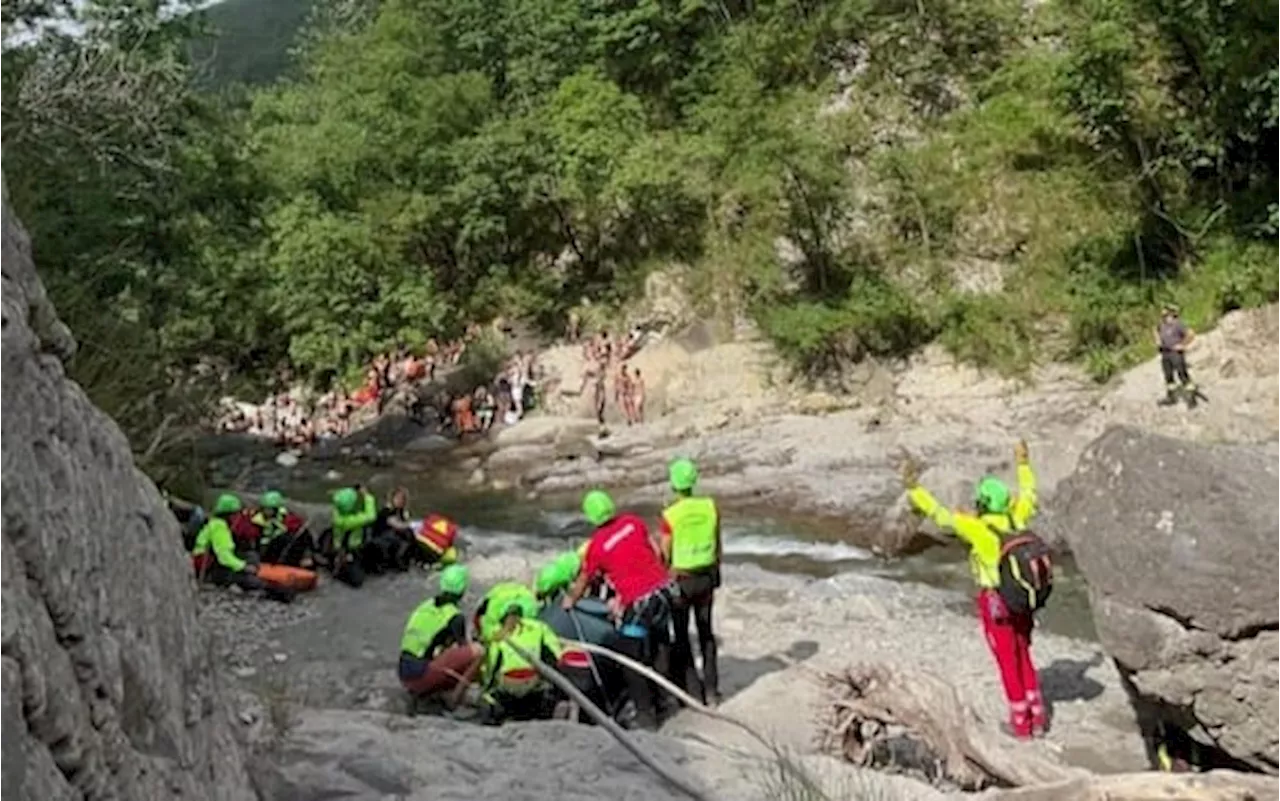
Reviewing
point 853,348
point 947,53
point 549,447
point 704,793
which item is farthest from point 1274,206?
point 704,793

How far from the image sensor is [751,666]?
494 inches

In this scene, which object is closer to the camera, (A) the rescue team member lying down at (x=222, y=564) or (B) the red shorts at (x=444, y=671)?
(B) the red shorts at (x=444, y=671)

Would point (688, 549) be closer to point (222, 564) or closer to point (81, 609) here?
point (81, 609)

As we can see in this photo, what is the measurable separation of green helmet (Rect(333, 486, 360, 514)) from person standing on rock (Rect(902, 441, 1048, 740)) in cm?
804

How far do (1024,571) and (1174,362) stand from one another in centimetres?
1566

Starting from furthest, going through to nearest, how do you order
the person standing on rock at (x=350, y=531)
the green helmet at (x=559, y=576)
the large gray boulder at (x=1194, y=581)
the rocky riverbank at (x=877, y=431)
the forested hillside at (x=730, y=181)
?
the forested hillside at (x=730, y=181) < the rocky riverbank at (x=877, y=431) < the person standing on rock at (x=350, y=531) < the green helmet at (x=559, y=576) < the large gray boulder at (x=1194, y=581)

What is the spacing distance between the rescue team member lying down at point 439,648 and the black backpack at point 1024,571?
3.93 meters

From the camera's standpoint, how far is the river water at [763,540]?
15.9 metres

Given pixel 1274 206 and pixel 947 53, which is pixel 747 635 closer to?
pixel 1274 206

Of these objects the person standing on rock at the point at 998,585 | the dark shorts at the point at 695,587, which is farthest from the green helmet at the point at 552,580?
the person standing on rock at the point at 998,585

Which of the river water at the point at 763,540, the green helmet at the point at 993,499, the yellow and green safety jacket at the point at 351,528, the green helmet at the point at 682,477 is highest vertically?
the green helmet at the point at 682,477

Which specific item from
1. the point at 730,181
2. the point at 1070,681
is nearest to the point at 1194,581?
the point at 1070,681

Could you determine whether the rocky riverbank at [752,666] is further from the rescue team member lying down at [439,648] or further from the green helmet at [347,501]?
the green helmet at [347,501]

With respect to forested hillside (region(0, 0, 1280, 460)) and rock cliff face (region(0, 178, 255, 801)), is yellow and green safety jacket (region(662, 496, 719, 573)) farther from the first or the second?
forested hillside (region(0, 0, 1280, 460))
